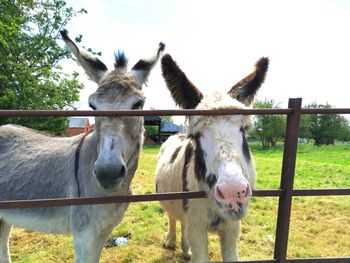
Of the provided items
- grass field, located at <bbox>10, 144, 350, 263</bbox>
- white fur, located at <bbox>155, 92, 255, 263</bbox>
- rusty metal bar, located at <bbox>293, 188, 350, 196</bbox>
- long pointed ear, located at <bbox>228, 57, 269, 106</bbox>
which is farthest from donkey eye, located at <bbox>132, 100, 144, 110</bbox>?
grass field, located at <bbox>10, 144, 350, 263</bbox>

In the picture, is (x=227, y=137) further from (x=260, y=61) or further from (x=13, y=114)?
(x=13, y=114)

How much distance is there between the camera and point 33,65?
840 inches

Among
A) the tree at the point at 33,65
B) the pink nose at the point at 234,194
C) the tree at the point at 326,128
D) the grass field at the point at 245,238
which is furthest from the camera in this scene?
the tree at the point at 326,128

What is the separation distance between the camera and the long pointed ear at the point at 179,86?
323 cm

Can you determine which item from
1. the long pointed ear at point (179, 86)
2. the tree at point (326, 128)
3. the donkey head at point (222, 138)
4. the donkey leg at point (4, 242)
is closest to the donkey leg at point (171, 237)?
the donkey leg at point (4, 242)

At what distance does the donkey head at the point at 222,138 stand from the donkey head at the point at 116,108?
36 cm

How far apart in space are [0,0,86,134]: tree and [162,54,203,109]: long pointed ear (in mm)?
14650

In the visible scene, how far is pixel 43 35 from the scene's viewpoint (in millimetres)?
22234

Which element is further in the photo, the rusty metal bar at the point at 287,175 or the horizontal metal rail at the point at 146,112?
the rusty metal bar at the point at 287,175

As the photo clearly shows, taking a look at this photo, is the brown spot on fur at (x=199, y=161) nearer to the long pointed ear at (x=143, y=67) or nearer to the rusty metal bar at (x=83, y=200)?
the rusty metal bar at (x=83, y=200)

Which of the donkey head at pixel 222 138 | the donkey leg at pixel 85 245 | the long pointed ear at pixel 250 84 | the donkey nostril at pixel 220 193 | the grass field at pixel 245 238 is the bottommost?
the grass field at pixel 245 238

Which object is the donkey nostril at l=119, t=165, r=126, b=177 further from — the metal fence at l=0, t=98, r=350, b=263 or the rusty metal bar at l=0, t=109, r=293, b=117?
the rusty metal bar at l=0, t=109, r=293, b=117

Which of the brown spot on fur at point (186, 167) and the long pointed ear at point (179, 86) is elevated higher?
the long pointed ear at point (179, 86)

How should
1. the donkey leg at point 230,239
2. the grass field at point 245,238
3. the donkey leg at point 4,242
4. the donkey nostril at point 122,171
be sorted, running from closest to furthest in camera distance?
the donkey nostril at point 122,171, the donkey leg at point 230,239, the donkey leg at point 4,242, the grass field at point 245,238
